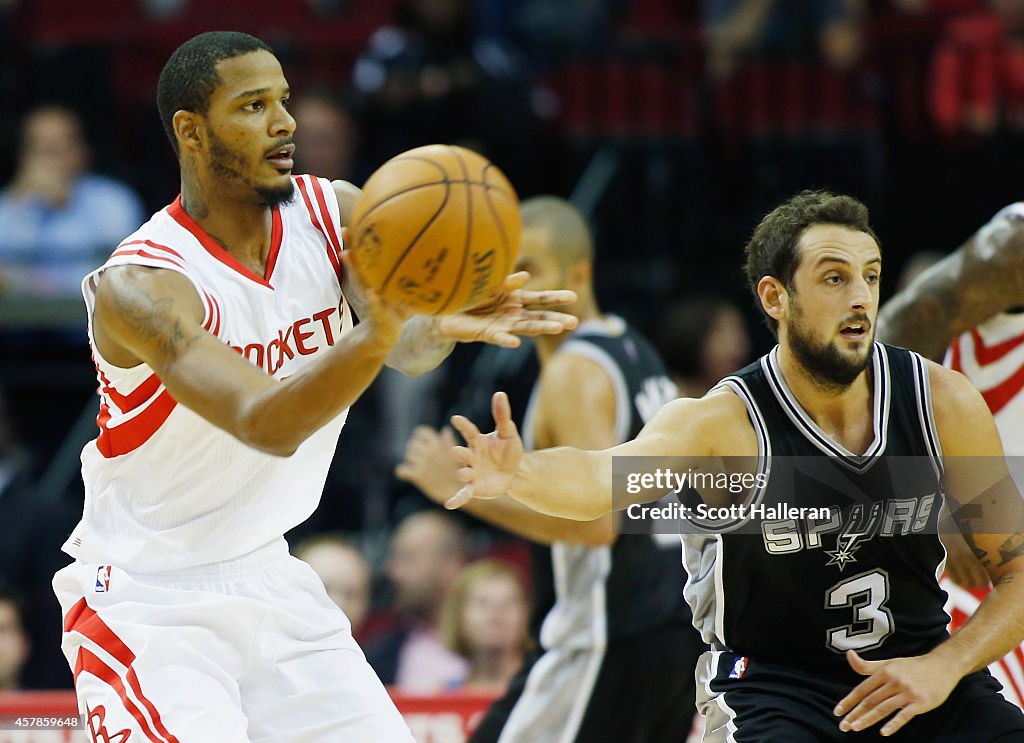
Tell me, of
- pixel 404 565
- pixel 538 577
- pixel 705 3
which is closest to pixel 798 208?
pixel 538 577

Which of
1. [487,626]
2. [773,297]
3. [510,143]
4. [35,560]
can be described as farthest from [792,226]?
[510,143]

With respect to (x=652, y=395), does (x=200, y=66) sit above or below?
above

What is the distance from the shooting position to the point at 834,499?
426 centimetres

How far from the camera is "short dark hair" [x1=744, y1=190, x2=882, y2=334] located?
4328mm

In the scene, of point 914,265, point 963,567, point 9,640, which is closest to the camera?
point 963,567

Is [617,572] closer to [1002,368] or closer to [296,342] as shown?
[1002,368]

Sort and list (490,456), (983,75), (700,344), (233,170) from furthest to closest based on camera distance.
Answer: (983,75) < (700,344) < (233,170) < (490,456)

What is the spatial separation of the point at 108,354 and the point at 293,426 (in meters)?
0.72

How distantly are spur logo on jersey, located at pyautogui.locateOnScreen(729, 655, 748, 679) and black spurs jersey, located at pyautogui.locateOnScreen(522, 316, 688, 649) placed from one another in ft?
5.27

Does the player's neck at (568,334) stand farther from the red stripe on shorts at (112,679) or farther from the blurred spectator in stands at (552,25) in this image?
the blurred spectator in stands at (552,25)

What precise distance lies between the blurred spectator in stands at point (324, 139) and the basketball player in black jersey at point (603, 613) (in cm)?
368

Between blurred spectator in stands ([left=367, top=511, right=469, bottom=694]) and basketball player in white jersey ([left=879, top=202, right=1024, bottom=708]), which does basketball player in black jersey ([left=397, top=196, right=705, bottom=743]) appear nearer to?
basketball player in white jersey ([left=879, top=202, right=1024, bottom=708])

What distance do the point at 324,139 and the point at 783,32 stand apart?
10.4 ft

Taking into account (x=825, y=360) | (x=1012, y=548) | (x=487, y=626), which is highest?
(x=825, y=360)
